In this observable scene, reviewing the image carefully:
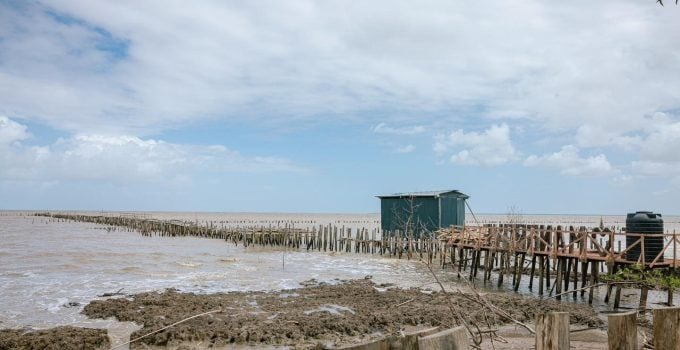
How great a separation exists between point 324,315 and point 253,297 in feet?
12.7

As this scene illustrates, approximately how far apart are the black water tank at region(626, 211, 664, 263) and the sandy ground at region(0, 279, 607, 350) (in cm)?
234

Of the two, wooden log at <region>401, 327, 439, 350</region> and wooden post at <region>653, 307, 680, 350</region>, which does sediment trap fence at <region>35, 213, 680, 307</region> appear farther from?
wooden log at <region>401, 327, 439, 350</region>

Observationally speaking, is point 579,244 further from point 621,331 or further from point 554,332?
point 554,332

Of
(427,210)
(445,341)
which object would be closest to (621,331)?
(445,341)

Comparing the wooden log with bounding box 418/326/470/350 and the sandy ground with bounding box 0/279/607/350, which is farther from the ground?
the wooden log with bounding box 418/326/470/350

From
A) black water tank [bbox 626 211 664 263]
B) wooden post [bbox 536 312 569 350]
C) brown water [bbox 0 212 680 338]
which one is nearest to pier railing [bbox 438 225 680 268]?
black water tank [bbox 626 211 664 263]

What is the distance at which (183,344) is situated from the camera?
36.7 feet

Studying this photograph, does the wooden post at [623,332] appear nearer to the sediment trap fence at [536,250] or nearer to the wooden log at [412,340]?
the wooden log at [412,340]

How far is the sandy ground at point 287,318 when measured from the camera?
36.9 feet

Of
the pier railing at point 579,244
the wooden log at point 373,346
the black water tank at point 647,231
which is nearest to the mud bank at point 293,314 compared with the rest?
the pier railing at point 579,244

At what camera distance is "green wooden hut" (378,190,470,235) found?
108ft

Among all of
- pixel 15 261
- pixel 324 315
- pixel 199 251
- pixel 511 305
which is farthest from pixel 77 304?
pixel 199 251

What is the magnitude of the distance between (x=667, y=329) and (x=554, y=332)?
1018 millimetres

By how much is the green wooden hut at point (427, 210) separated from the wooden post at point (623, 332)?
27.6m
